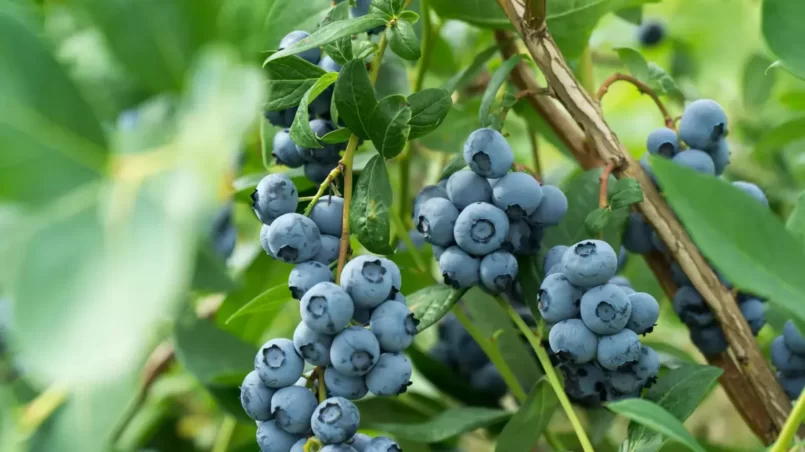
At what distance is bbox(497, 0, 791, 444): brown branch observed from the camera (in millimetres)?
658

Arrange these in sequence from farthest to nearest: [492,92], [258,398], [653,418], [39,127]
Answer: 1. [492,92]
2. [258,398]
3. [653,418]
4. [39,127]

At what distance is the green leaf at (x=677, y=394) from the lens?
0.58 meters

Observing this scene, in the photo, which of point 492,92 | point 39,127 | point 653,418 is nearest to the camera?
point 39,127

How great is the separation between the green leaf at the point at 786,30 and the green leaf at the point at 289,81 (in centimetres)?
31

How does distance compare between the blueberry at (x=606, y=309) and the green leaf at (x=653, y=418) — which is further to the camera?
the blueberry at (x=606, y=309)

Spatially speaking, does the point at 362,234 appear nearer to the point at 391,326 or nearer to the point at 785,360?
the point at 391,326

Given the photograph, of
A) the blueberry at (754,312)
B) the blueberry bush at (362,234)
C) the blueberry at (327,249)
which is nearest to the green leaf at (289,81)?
the blueberry bush at (362,234)

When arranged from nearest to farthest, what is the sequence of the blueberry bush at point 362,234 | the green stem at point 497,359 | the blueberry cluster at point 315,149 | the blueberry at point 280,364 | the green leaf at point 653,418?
the blueberry bush at point 362,234, the green leaf at point 653,418, the blueberry at point 280,364, the blueberry cluster at point 315,149, the green stem at point 497,359

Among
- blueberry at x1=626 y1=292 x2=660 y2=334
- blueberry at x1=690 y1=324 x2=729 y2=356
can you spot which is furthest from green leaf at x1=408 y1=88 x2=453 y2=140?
blueberry at x1=690 y1=324 x2=729 y2=356

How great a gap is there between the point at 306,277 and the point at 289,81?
0.16 meters

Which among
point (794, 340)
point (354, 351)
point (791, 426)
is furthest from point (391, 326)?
point (794, 340)

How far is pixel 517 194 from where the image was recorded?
616 millimetres

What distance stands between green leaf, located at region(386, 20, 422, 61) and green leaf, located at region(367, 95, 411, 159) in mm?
36

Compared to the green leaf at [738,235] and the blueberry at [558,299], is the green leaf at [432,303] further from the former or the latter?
the green leaf at [738,235]
